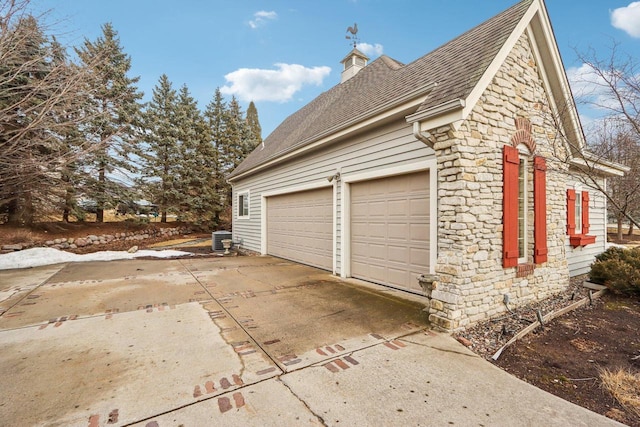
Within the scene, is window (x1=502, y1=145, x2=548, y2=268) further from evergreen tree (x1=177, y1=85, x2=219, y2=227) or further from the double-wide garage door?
evergreen tree (x1=177, y1=85, x2=219, y2=227)

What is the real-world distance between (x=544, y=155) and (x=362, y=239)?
3.56 meters

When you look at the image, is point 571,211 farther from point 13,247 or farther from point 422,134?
point 13,247

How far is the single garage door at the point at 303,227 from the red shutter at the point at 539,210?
13.3 ft

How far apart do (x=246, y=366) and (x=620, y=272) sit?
7.08 m

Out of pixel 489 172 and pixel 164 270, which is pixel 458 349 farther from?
pixel 164 270

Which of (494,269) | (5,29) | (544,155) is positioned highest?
(5,29)

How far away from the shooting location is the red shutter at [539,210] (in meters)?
4.62

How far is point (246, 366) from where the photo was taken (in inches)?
107

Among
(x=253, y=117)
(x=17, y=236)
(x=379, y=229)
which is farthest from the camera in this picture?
(x=253, y=117)

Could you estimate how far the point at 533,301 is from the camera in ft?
15.3

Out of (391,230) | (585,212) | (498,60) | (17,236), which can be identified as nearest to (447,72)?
(498,60)

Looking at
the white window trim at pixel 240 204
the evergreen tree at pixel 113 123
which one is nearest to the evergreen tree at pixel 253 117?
the evergreen tree at pixel 113 123

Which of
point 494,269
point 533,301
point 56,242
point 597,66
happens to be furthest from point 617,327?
point 56,242

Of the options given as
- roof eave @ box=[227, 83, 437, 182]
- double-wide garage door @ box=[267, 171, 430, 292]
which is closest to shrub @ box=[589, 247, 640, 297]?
double-wide garage door @ box=[267, 171, 430, 292]
